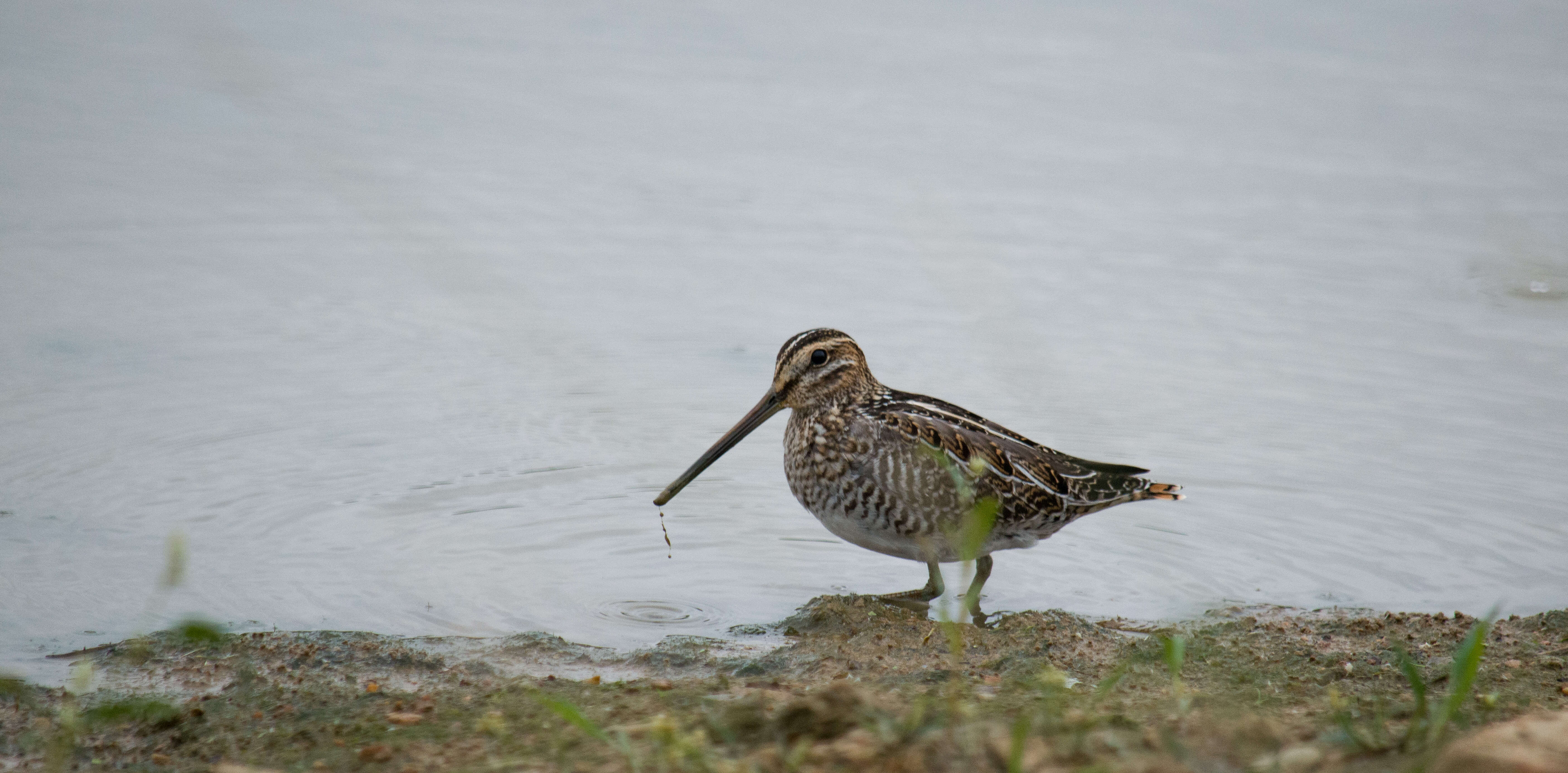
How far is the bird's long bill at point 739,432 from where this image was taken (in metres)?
6.77

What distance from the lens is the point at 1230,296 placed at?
34.3ft

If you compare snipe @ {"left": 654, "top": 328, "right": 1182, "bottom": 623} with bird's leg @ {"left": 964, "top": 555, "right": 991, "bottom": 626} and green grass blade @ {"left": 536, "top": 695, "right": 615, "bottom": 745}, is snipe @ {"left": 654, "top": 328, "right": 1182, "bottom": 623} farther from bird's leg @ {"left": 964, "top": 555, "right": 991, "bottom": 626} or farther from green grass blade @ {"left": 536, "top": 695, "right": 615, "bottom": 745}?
green grass blade @ {"left": 536, "top": 695, "right": 615, "bottom": 745}

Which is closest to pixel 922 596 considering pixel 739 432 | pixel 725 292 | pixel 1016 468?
pixel 1016 468

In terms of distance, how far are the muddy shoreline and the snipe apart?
0.38 metres

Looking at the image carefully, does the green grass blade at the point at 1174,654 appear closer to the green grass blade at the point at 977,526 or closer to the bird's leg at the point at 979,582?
the green grass blade at the point at 977,526

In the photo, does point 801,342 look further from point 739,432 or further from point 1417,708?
point 1417,708

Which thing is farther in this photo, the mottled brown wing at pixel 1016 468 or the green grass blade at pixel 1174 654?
the mottled brown wing at pixel 1016 468

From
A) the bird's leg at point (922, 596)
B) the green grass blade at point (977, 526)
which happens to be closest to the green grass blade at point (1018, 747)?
the green grass blade at point (977, 526)

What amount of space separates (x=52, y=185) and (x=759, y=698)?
8.94m

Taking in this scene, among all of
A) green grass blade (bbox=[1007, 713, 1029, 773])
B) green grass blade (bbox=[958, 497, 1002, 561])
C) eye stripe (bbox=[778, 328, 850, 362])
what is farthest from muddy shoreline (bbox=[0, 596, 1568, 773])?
eye stripe (bbox=[778, 328, 850, 362])

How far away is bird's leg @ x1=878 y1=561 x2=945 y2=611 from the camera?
21.4 ft

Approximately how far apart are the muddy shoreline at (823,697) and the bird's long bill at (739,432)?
0.85 metres

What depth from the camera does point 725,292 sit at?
1028cm

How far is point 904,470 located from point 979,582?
657 millimetres
